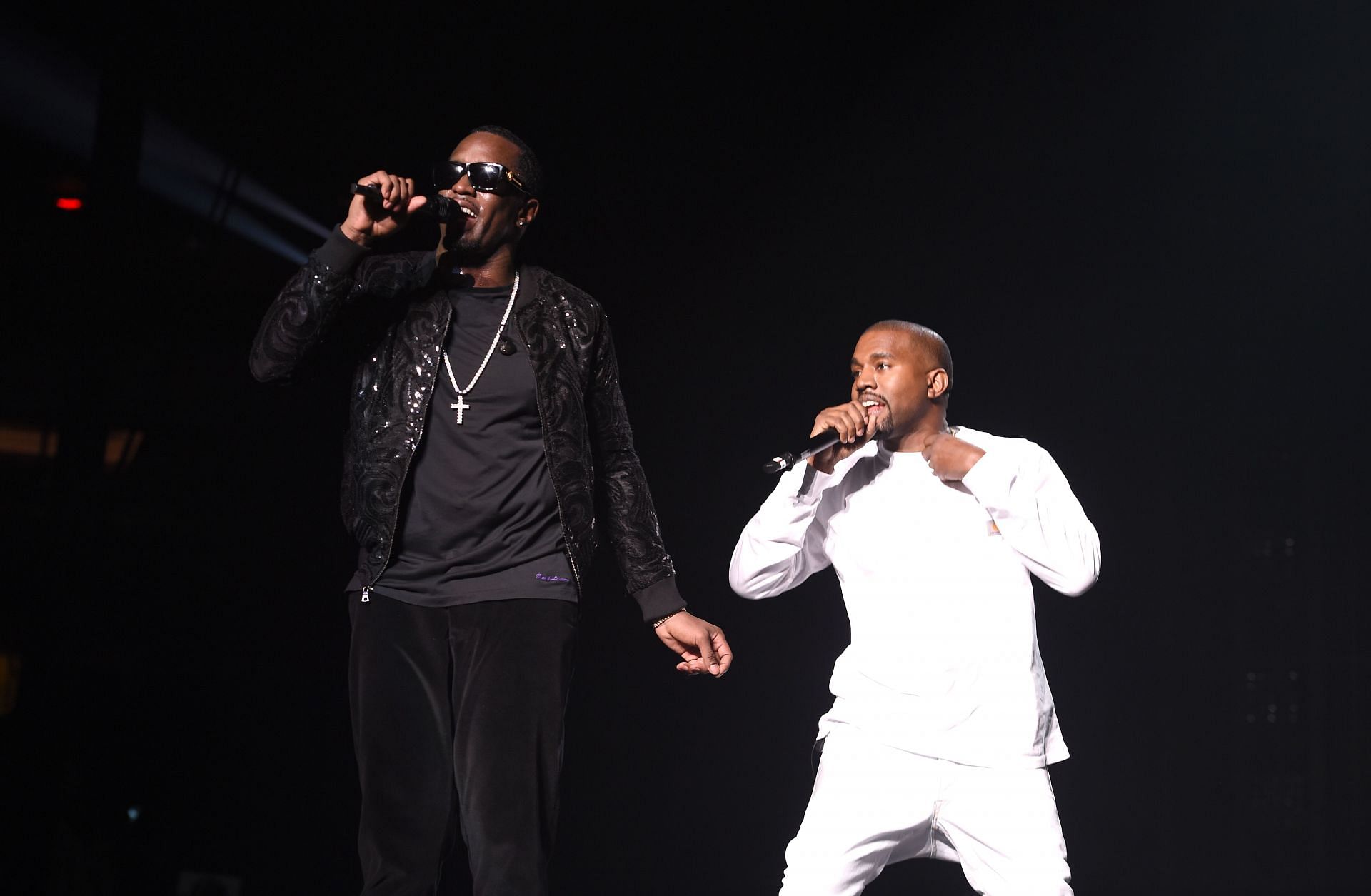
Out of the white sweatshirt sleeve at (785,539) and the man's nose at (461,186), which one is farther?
the white sweatshirt sleeve at (785,539)

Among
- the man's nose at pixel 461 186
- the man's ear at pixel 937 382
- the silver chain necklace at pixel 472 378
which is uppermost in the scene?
the man's nose at pixel 461 186

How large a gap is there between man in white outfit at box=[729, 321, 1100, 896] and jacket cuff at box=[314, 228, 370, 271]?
885mm

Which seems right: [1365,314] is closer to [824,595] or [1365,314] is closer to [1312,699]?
[1312,699]

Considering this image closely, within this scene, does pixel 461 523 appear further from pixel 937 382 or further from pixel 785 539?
pixel 937 382

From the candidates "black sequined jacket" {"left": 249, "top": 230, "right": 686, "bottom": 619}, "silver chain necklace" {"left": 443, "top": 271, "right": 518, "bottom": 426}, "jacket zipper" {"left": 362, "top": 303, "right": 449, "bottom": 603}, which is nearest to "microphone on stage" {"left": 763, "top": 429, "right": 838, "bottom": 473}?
"black sequined jacket" {"left": 249, "top": 230, "right": 686, "bottom": 619}

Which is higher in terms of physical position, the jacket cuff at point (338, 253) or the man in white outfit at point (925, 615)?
the jacket cuff at point (338, 253)

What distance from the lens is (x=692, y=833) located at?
11.9ft

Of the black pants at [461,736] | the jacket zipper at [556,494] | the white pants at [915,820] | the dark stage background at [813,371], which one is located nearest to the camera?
the black pants at [461,736]

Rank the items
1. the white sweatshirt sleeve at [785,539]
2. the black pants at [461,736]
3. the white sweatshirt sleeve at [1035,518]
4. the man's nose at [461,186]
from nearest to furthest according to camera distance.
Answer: the black pants at [461,736] → the man's nose at [461,186] → the white sweatshirt sleeve at [1035,518] → the white sweatshirt sleeve at [785,539]

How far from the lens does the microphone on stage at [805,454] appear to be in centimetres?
212

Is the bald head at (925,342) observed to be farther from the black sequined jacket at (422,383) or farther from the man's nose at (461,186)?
the man's nose at (461,186)

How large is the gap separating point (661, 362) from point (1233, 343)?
6.16 ft

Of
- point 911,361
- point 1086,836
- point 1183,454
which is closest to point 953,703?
point 911,361

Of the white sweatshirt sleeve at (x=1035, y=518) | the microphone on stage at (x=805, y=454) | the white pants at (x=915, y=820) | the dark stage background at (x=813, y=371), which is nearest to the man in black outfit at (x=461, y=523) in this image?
the microphone on stage at (x=805, y=454)
